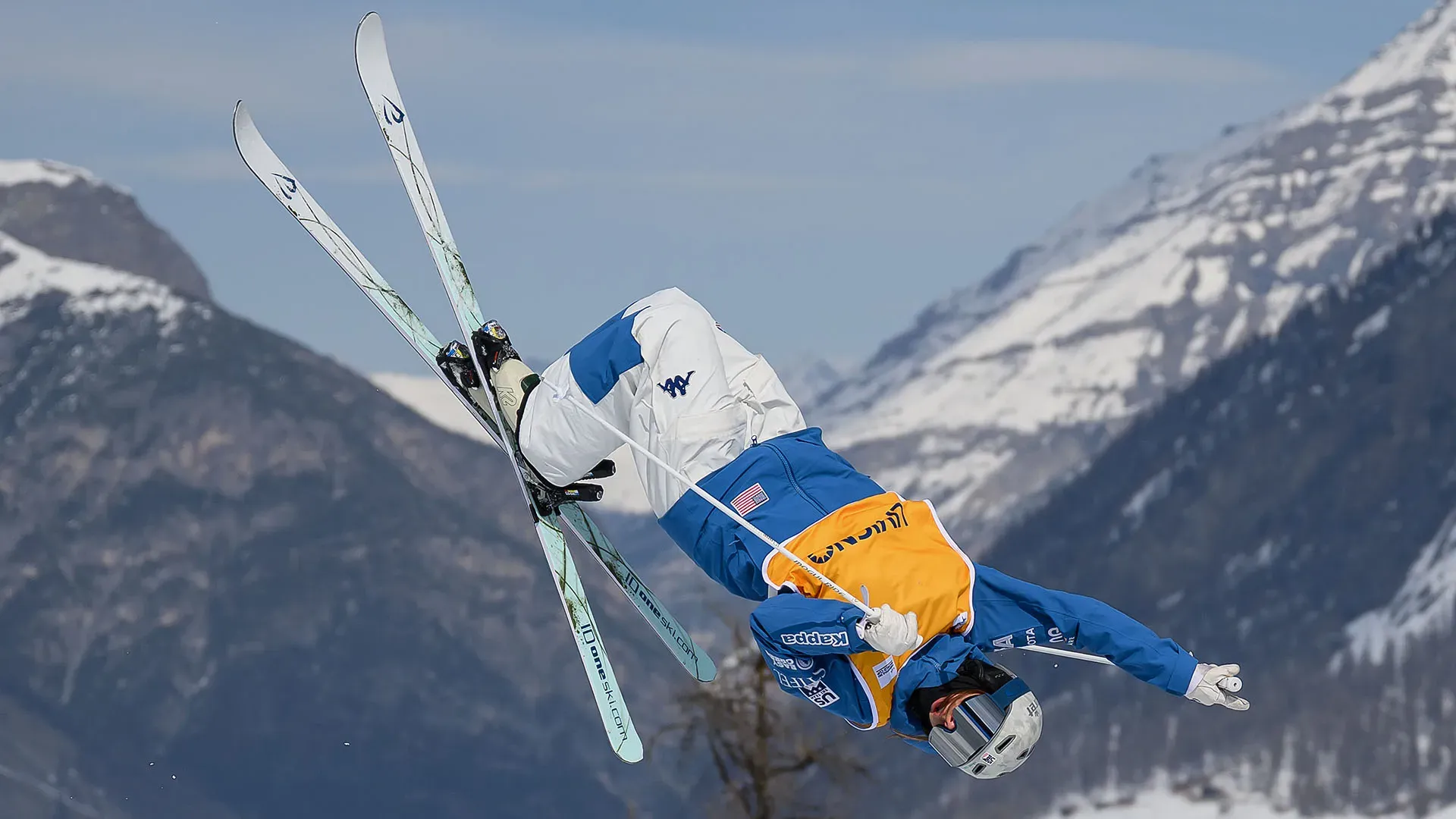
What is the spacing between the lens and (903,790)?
171750 millimetres

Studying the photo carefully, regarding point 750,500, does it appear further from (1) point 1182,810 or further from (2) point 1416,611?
(2) point 1416,611

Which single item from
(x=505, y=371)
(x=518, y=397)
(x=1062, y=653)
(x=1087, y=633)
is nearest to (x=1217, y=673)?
(x=1087, y=633)

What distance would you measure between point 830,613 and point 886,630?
435mm

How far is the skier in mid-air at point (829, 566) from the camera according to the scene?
27.4 ft

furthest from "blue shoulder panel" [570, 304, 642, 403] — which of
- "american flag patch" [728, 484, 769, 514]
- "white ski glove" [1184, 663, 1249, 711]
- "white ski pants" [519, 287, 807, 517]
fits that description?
"white ski glove" [1184, 663, 1249, 711]

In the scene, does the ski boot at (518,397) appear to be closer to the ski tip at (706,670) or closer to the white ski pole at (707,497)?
the white ski pole at (707,497)

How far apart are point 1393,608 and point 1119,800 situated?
46909 mm

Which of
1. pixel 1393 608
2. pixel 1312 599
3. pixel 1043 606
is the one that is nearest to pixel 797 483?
pixel 1043 606

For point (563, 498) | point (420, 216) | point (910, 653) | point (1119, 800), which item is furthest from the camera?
point (1119, 800)

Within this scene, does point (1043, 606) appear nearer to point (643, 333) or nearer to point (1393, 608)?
point (643, 333)

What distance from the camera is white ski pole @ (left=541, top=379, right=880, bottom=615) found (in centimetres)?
841

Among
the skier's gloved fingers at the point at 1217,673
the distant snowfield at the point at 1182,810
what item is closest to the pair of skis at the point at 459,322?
the skier's gloved fingers at the point at 1217,673

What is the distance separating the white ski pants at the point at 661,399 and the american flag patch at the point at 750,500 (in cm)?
25

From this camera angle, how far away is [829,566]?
8.70m
